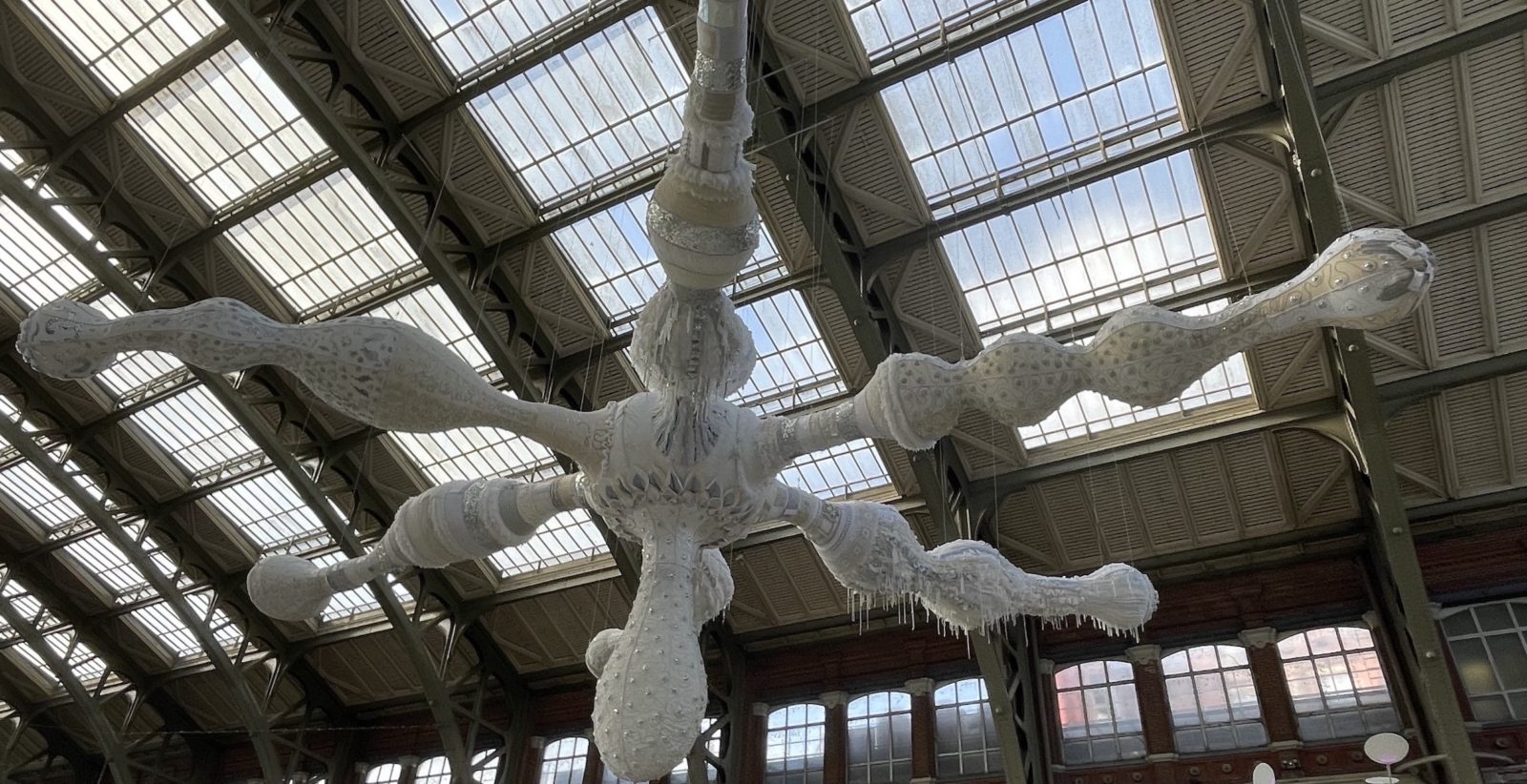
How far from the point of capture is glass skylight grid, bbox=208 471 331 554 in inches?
921

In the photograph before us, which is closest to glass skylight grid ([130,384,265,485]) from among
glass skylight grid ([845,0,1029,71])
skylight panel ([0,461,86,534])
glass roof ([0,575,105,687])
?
skylight panel ([0,461,86,534])

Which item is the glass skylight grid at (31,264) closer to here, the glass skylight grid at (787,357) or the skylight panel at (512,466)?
the skylight panel at (512,466)

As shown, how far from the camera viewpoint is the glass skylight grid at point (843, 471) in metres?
19.0

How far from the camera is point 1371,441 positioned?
14227 mm

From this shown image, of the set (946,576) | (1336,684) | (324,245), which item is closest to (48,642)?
(324,245)

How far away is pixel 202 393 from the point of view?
858 inches

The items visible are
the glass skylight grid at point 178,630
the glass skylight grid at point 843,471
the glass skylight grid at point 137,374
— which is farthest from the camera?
the glass skylight grid at point 178,630

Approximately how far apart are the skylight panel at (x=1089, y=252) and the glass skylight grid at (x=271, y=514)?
16.1 m

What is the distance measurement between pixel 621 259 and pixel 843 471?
5.81 meters

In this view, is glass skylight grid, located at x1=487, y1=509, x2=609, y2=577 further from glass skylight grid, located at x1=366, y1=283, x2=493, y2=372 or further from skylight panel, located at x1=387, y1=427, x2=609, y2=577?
glass skylight grid, located at x1=366, y1=283, x2=493, y2=372

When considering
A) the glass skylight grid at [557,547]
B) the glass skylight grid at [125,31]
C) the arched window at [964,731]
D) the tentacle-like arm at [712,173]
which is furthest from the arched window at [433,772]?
the tentacle-like arm at [712,173]

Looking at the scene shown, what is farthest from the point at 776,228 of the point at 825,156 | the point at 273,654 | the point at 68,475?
the point at 273,654

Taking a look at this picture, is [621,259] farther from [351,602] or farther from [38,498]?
[38,498]

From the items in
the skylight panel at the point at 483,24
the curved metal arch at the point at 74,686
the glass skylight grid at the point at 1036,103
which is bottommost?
the curved metal arch at the point at 74,686
